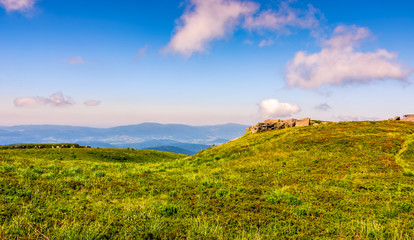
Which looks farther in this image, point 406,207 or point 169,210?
point 406,207

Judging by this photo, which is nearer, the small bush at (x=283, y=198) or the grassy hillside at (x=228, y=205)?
the grassy hillside at (x=228, y=205)

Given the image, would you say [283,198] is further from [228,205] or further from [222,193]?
[222,193]

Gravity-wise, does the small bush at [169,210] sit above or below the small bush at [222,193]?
above

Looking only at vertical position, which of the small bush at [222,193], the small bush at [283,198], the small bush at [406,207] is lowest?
the small bush at [222,193]

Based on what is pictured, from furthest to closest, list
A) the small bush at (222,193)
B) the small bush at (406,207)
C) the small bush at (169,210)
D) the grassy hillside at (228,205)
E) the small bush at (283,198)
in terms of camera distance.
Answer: the small bush at (222,193) < the small bush at (283,198) < the small bush at (406,207) < the small bush at (169,210) < the grassy hillside at (228,205)

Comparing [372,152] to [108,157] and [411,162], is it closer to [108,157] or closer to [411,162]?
[411,162]

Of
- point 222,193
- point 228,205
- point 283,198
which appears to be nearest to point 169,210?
point 228,205

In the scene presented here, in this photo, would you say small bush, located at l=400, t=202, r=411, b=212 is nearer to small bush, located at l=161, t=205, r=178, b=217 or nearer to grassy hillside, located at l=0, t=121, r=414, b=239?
grassy hillside, located at l=0, t=121, r=414, b=239

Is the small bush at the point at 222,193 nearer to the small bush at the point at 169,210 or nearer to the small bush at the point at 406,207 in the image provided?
the small bush at the point at 169,210

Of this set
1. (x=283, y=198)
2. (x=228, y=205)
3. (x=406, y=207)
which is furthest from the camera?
(x=283, y=198)

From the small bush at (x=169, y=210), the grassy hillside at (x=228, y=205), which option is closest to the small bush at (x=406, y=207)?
the grassy hillside at (x=228, y=205)

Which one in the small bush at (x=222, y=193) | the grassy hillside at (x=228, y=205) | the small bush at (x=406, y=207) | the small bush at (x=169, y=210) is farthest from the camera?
the small bush at (x=222, y=193)

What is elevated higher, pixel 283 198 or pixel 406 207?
pixel 406 207

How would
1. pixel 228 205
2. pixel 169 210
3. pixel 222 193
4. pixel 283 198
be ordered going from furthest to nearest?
pixel 222 193
pixel 283 198
pixel 228 205
pixel 169 210
